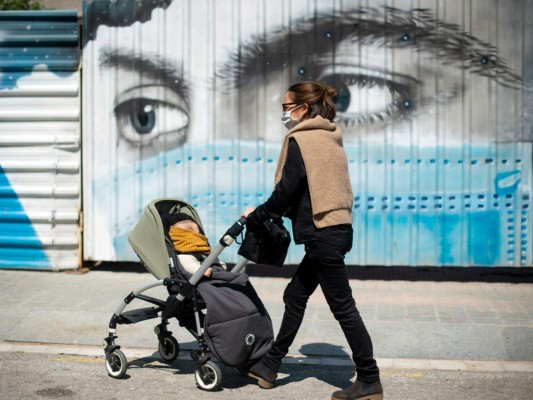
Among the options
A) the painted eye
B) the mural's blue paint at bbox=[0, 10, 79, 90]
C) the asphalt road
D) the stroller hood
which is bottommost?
the asphalt road

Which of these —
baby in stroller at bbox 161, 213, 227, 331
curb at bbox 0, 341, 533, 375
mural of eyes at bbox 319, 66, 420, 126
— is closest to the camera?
baby in stroller at bbox 161, 213, 227, 331

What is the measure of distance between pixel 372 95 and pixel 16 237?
4003 millimetres

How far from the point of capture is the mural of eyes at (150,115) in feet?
32.7

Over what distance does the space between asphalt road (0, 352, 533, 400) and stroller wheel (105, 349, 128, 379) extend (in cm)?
5

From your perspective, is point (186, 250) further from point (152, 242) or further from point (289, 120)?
point (289, 120)

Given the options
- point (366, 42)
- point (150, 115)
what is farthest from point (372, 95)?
point (150, 115)

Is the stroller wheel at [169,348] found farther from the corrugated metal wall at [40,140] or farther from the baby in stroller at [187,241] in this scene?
the corrugated metal wall at [40,140]

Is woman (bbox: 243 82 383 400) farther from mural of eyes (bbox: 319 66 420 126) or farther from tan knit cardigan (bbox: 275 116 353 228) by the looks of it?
mural of eyes (bbox: 319 66 420 126)

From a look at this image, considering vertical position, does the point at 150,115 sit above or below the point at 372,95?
below

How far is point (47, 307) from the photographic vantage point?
28.3 ft

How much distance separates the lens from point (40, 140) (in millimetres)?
10148

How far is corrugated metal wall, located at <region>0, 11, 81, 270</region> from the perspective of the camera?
1012 cm

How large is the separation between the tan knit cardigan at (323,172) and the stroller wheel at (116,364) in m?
1.67

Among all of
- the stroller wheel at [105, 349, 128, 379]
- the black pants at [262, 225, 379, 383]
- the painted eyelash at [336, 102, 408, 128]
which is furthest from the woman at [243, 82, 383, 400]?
the painted eyelash at [336, 102, 408, 128]
